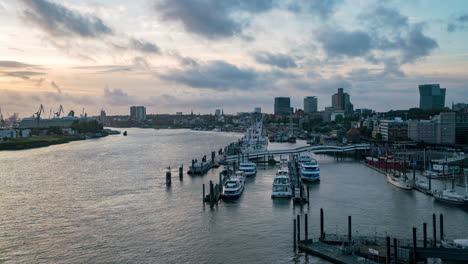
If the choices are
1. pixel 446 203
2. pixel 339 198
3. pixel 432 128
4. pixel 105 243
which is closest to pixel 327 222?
pixel 339 198

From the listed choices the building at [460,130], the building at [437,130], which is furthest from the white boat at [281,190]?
the building at [460,130]

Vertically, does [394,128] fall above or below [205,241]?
above

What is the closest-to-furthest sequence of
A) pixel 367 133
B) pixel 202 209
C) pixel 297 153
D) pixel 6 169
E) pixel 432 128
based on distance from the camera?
pixel 202 209
pixel 6 169
pixel 297 153
pixel 432 128
pixel 367 133

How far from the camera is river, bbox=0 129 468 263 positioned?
11.2m

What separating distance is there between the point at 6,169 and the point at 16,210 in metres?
13.8

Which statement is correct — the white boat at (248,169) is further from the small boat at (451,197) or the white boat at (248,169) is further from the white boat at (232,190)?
the small boat at (451,197)

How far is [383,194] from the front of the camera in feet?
60.0

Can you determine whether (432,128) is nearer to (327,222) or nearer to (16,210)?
(327,222)

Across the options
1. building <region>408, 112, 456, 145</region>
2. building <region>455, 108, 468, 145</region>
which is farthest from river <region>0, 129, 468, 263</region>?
building <region>455, 108, 468, 145</region>

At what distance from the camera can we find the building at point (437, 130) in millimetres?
36500

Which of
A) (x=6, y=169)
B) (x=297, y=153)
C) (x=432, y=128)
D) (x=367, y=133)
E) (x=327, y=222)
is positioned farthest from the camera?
(x=367, y=133)

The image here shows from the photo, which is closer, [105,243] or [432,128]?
[105,243]

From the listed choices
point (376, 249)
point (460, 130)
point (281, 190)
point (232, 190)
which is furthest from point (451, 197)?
point (460, 130)

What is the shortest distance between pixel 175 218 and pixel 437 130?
104 feet
